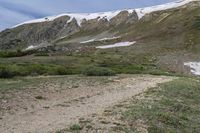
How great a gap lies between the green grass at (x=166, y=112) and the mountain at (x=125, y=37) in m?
37.7

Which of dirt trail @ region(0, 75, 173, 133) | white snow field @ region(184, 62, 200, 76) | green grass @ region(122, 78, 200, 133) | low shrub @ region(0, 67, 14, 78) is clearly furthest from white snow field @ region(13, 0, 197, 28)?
green grass @ region(122, 78, 200, 133)

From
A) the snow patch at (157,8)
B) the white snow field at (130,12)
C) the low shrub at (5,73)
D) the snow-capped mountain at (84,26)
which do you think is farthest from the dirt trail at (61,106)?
the white snow field at (130,12)

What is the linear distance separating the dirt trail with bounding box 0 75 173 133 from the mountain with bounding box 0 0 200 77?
36.2m

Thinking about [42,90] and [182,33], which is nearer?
[42,90]

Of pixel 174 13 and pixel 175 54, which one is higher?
pixel 174 13

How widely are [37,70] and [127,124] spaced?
29181mm

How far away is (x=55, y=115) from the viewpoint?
21672 mm

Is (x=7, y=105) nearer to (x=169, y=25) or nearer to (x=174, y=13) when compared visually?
(x=169, y=25)

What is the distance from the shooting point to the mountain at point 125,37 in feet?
290

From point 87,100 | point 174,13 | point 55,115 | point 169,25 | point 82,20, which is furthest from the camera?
point 82,20

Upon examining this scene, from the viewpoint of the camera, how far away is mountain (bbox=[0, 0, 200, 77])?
8846cm

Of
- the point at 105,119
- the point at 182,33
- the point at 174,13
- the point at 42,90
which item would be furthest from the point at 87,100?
the point at 174,13

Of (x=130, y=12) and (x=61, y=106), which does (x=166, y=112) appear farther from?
(x=130, y=12)

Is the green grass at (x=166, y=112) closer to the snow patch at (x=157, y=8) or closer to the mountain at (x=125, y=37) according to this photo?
the mountain at (x=125, y=37)
